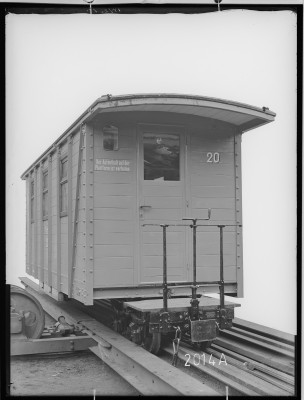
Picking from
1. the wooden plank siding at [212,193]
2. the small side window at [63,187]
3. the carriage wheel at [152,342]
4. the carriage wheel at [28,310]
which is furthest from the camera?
the small side window at [63,187]

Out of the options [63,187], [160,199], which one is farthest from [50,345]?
[63,187]

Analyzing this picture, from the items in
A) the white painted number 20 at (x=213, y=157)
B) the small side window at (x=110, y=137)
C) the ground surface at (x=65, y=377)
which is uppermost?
the small side window at (x=110, y=137)

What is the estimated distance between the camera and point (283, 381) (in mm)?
5836

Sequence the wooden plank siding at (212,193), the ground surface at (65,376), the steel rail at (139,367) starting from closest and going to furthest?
1. the steel rail at (139,367)
2. the ground surface at (65,376)
3. the wooden plank siding at (212,193)

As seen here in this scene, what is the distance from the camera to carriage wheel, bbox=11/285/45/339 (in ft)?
22.8

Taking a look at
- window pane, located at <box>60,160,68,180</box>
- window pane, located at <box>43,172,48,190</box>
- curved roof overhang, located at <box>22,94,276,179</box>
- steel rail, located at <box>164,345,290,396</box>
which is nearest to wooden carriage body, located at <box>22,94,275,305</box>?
curved roof overhang, located at <box>22,94,276,179</box>

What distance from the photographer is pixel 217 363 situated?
6051 millimetres

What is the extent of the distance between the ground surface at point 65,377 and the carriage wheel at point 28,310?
1.04ft

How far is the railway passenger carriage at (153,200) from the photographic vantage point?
6.77 m

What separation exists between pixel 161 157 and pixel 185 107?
77 cm

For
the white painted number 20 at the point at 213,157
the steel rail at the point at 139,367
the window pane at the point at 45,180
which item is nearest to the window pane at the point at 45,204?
the window pane at the point at 45,180

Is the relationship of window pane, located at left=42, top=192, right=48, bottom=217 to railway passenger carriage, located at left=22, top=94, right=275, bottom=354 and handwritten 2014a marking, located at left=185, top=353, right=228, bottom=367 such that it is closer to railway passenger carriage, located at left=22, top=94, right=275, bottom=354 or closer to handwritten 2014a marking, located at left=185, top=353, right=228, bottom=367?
railway passenger carriage, located at left=22, top=94, right=275, bottom=354

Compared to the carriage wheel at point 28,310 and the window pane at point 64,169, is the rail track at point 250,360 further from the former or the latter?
the window pane at point 64,169

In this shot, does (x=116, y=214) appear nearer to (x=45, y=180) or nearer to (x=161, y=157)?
(x=161, y=157)
